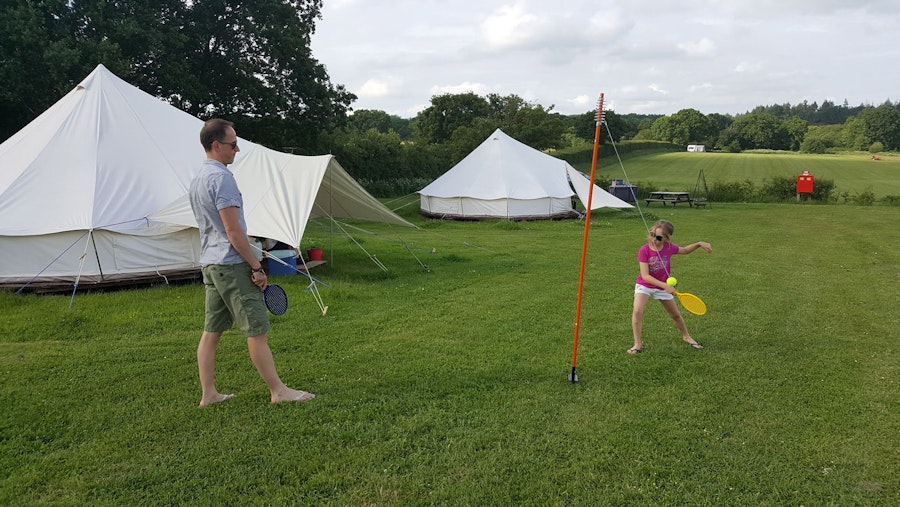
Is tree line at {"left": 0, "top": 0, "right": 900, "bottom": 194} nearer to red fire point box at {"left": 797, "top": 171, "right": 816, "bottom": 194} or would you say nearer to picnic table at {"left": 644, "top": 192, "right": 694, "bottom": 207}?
picnic table at {"left": 644, "top": 192, "right": 694, "bottom": 207}

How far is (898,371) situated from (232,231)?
17.1 feet

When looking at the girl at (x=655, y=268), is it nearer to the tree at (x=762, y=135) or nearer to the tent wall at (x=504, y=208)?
the tent wall at (x=504, y=208)

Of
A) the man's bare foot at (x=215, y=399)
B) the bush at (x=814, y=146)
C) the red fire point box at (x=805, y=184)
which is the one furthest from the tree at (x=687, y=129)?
the man's bare foot at (x=215, y=399)

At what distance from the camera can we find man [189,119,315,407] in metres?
3.37

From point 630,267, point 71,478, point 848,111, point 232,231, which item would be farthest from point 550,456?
point 848,111

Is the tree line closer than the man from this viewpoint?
No

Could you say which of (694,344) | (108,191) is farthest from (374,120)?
(694,344)

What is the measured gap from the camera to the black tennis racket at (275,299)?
159 inches

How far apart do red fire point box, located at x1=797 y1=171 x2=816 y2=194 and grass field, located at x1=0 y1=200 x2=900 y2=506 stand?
17.8m

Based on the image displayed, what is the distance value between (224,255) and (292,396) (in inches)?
43.1

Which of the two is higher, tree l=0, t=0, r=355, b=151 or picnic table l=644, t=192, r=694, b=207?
tree l=0, t=0, r=355, b=151

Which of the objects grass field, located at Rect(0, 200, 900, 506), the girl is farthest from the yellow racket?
grass field, located at Rect(0, 200, 900, 506)

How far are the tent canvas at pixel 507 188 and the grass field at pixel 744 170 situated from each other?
1249 cm

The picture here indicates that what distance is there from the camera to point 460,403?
3.91 metres
